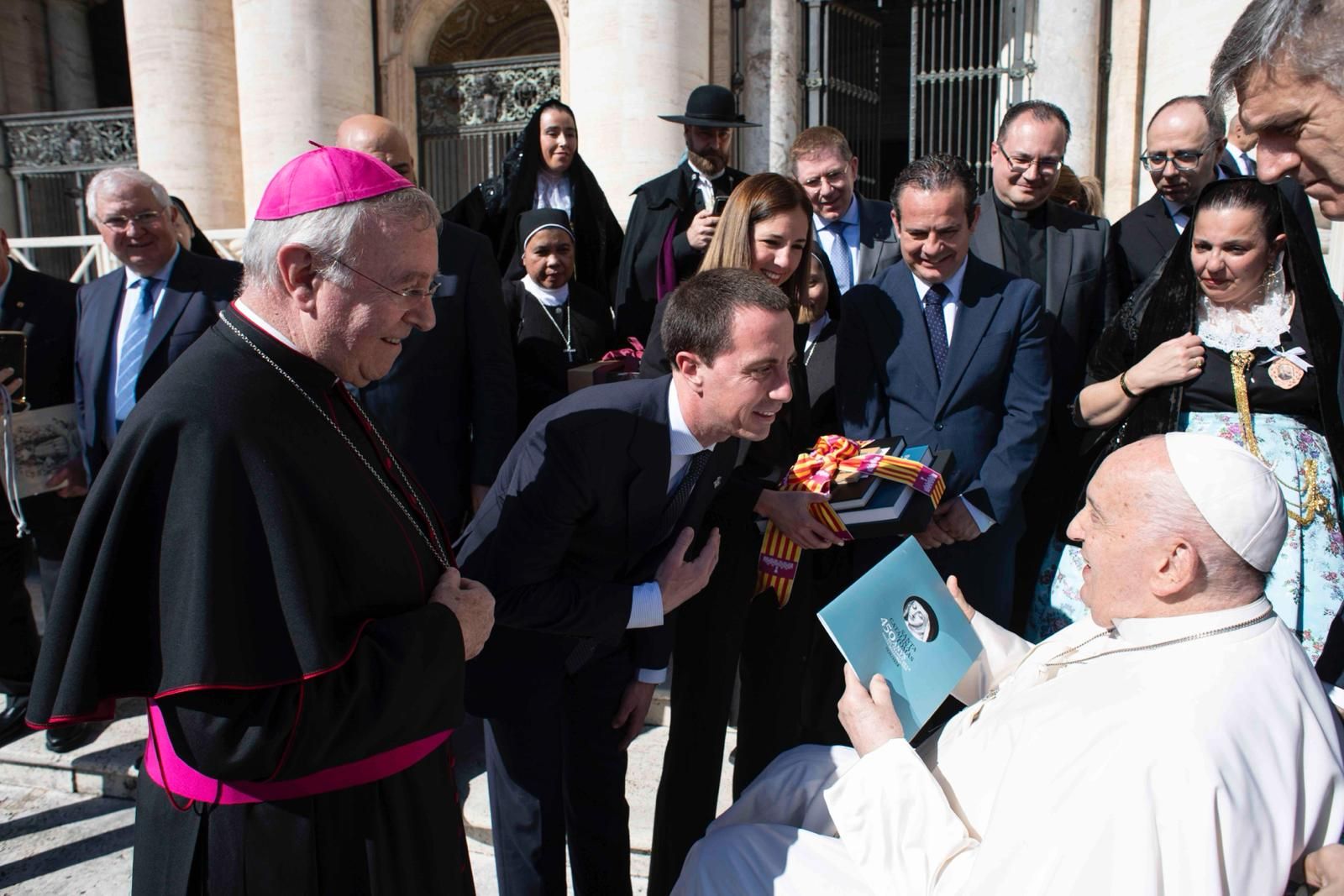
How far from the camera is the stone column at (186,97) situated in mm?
9141

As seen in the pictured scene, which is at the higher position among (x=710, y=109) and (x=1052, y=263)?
(x=710, y=109)

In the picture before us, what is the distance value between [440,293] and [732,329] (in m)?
1.62

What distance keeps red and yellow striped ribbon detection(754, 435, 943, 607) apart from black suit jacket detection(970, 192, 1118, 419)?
3.64ft

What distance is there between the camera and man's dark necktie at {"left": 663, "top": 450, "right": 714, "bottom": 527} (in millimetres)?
2742

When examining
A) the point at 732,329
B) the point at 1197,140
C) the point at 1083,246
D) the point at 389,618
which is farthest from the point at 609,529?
the point at 1197,140

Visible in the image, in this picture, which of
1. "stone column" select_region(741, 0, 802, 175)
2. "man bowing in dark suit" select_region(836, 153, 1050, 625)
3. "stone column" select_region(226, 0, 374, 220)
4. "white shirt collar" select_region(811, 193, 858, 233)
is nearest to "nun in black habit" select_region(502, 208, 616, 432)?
"white shirt collar" select_region(811, 193, 858, 233)

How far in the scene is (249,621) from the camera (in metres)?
1.57

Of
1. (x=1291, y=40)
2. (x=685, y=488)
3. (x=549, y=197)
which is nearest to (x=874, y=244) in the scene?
(x=549, y=197)

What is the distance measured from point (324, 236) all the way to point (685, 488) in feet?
4.29

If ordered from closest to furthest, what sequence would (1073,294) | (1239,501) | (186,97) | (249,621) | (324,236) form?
(249,621), (324,236), (1239,501), (1073,294), (186,97)

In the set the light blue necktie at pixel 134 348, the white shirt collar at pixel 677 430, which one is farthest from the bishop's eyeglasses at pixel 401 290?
the light blue necktie at pixel 134 348

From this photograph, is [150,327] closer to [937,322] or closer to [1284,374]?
[937,322]

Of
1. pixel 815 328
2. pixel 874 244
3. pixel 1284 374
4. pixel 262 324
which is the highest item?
pixel 874 244

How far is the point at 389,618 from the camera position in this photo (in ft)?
5.79
